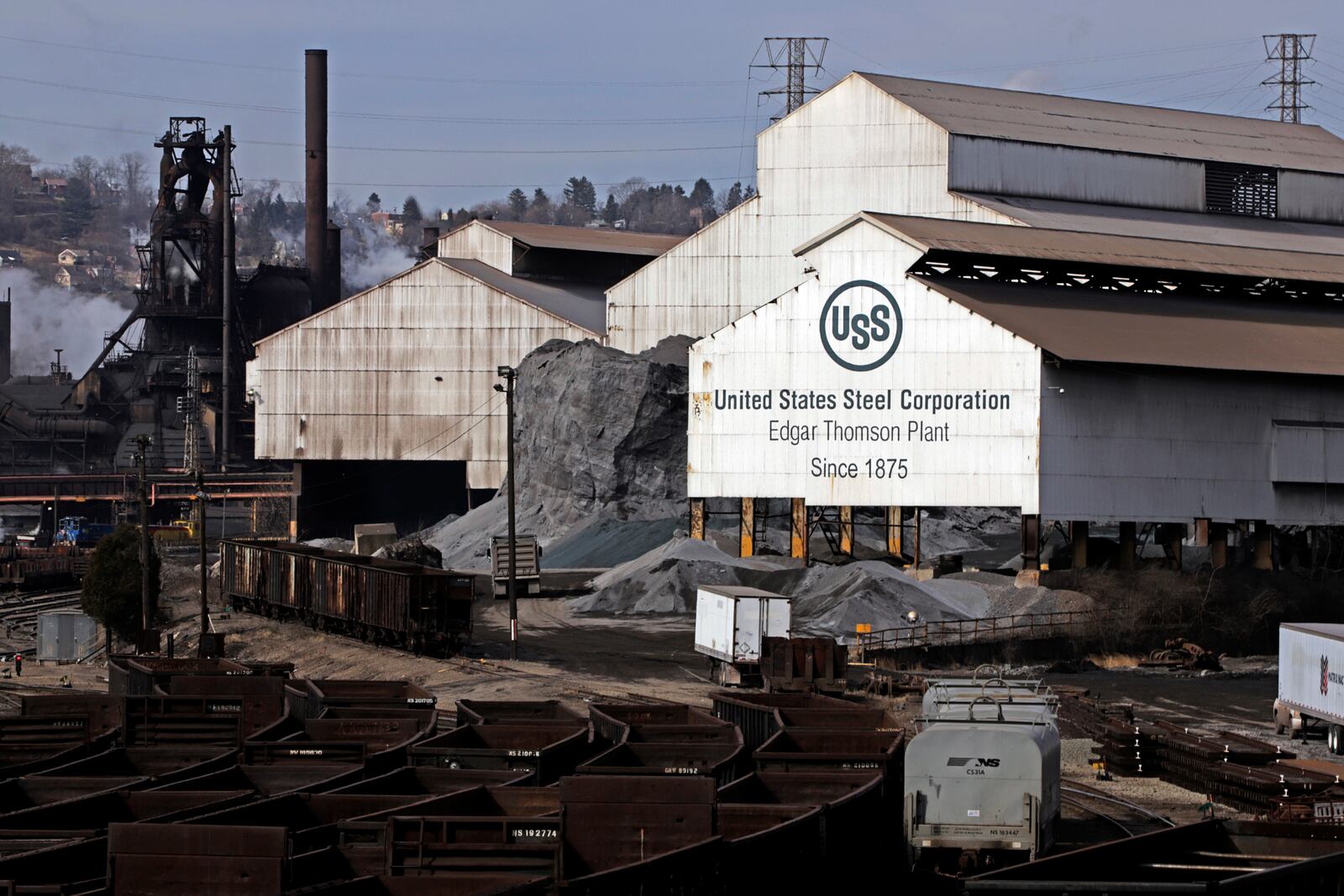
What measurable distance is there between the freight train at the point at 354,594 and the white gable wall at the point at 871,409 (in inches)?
616

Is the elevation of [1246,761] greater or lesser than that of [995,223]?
lesser

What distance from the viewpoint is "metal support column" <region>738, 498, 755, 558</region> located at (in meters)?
69.2

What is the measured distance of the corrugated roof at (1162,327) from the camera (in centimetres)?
6288

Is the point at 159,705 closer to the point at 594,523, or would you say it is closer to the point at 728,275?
the point at 594,523

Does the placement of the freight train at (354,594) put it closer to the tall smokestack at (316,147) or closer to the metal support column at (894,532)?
the metal support column at (894,532)

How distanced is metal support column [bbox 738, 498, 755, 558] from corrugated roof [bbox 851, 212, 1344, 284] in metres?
11.9

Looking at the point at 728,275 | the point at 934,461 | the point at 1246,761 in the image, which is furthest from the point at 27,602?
the point at 1246,761

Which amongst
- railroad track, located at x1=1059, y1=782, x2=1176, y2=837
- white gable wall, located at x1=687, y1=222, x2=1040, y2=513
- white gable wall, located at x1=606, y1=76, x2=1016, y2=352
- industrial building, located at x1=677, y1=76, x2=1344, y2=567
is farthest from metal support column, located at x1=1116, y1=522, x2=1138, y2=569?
railroad track, located at x1=1059, y1=782, x2=1176, y2=837

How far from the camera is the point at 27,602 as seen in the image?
266 feet

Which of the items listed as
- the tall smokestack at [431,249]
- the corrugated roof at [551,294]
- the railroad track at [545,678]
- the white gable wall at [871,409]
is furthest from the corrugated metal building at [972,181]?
the railroad track at [545,678]

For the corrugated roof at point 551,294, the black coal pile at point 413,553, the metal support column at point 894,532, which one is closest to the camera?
the metal support column at point 894,532

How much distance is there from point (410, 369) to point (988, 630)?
47793mm

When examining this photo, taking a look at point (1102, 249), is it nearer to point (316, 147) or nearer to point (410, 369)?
point (410, 369)

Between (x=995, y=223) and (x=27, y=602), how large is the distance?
46.2 meters
